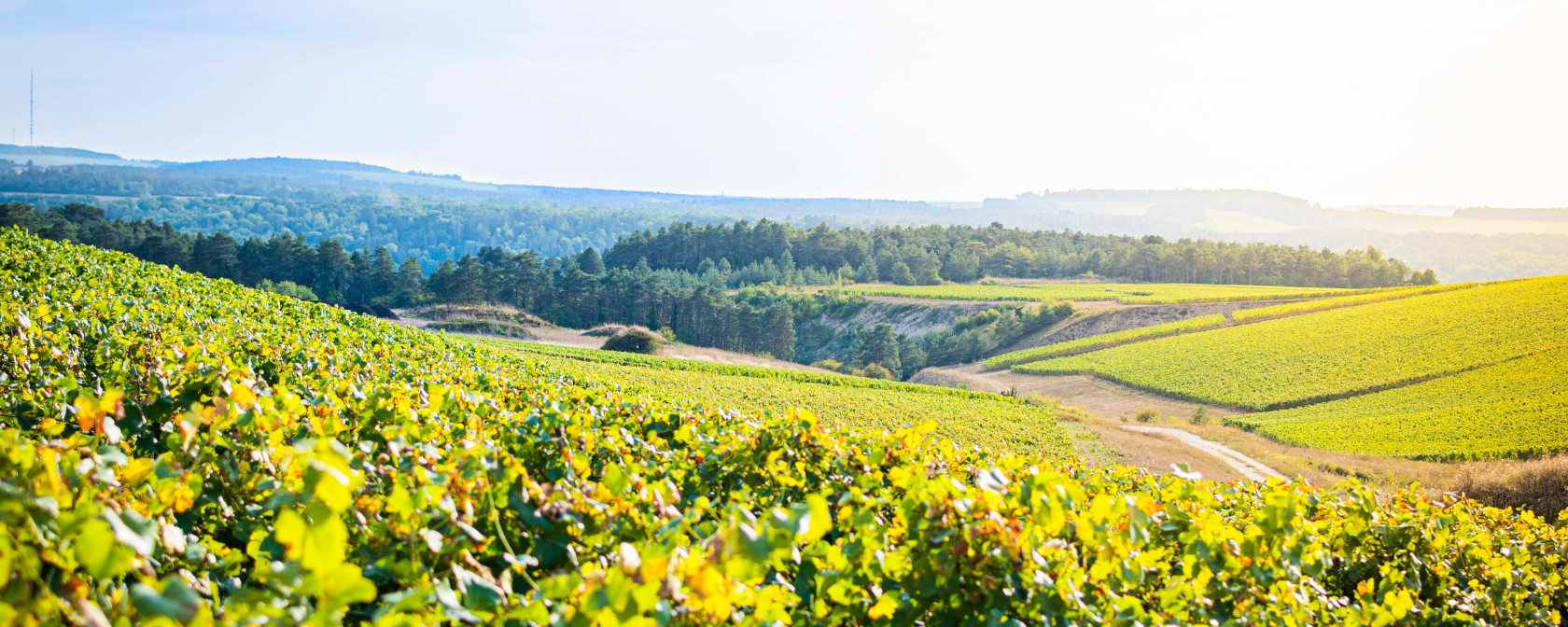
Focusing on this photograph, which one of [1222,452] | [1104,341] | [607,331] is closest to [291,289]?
[607,331]

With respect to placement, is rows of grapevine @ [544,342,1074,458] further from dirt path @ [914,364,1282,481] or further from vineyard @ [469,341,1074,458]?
dirt path @ [914,364,1282,481]

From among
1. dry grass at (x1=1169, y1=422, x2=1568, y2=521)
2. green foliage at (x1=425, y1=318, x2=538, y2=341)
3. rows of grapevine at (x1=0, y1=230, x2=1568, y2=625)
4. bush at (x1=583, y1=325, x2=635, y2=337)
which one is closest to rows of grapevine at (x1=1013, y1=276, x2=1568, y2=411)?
dry grass at (x1=1169, y1=422, x2=1568, y2=521)

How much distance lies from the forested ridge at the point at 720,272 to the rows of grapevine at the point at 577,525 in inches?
2051

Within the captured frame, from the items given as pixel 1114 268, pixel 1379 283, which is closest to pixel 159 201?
pixel 1114 268

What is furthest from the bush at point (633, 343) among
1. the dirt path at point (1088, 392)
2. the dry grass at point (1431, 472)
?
the dry grass at point (1431, 472)

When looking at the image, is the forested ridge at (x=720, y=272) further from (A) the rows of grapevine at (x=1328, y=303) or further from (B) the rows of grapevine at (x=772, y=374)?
(B) the rows of grapevine at (x=772, y=374)

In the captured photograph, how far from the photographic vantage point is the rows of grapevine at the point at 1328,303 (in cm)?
5397

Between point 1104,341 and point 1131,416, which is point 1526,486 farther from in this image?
point 1104,341

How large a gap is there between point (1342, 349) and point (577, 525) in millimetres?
49565

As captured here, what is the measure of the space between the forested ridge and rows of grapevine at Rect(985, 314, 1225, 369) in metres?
6.66

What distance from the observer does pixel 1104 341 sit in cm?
5603

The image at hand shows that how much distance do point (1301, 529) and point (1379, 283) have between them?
104845 millimetres

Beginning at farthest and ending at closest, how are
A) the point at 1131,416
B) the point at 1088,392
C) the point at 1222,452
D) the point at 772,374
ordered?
the point at 1088,392 → the point at 772,374 → the point at 1131,416 → the point at 1222,452

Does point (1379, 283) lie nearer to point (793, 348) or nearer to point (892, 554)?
point (793, 348)
